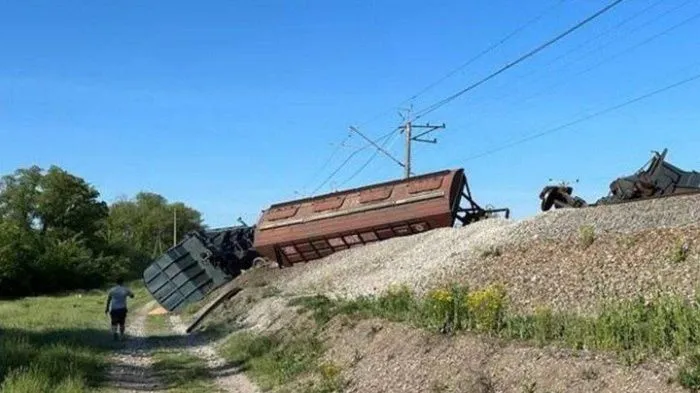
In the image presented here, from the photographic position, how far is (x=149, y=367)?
17328mm

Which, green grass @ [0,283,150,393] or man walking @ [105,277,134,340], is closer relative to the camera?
green grass @ [0,283,150,393]

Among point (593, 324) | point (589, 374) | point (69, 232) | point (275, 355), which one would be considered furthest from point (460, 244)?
point (69, 232)

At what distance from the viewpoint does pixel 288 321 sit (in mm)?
19656

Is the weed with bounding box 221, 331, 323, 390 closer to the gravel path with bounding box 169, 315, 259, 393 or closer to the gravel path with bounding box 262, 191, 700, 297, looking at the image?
the gravel path with bounding box 169, 315, 259, 393

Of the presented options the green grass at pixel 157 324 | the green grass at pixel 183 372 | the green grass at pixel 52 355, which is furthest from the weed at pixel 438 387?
the green grass at pixel 157 324

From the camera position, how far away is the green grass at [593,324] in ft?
27.9

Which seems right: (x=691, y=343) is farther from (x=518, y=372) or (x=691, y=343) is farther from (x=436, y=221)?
(x=436, y=221)

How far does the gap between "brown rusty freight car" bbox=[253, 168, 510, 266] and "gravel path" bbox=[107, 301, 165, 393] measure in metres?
9.42

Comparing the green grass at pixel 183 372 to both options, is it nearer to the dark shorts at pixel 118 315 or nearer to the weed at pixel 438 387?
the dark shorts at pixel 118 315

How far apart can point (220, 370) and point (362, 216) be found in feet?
47.6

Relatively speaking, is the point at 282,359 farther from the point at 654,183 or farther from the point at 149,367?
the point at 654,183

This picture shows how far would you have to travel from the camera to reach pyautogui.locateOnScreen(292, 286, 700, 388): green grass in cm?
851

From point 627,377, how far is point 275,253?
26789 millimetres

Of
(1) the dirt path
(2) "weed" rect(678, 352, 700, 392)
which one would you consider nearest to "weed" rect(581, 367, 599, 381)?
(2) "weed" rect(678, 352, 700, 392)
